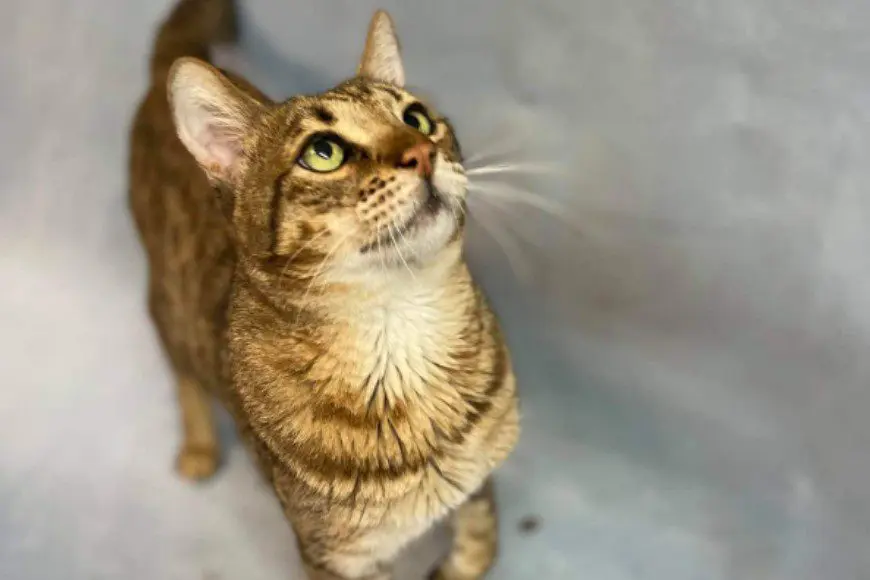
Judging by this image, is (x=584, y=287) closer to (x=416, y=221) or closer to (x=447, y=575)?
(x=447, y=575)

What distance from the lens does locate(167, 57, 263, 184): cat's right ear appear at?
0.84 meters

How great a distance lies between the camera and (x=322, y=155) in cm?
82

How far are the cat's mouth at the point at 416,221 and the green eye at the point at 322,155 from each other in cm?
10

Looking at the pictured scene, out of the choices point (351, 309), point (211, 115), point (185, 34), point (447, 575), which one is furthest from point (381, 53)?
point (447, 575)

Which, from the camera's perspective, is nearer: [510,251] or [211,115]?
[211,115]

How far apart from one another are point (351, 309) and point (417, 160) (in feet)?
0.57

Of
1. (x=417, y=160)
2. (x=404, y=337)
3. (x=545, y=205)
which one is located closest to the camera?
(x=417, y=160)

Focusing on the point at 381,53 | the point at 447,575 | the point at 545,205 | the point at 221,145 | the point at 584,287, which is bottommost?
the point at 447,575

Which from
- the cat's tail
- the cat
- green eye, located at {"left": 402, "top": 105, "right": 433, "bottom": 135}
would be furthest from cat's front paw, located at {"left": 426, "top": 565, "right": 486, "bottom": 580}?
the cat's tail

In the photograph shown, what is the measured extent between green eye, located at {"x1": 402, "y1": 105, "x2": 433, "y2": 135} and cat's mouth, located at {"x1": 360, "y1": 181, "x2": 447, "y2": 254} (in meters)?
0.14

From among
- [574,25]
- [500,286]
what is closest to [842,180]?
[574,25]

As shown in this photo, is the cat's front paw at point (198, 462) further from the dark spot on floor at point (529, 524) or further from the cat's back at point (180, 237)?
the dark spot on floor at point (529, 524)

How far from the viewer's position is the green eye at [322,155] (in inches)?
32.0

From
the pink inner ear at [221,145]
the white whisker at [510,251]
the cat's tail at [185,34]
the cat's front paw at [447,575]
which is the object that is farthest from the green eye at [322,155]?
the cat's front paw at [447,575]
